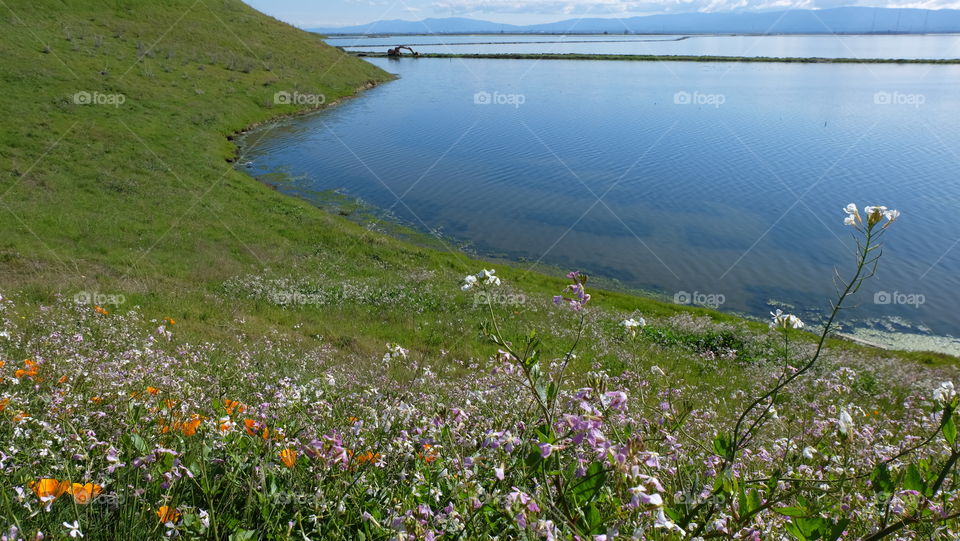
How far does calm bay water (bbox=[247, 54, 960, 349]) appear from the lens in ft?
94.1

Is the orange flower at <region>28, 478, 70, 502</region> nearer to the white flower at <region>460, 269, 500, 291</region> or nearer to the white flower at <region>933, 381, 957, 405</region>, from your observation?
the white flower at <region>460, 269, 500, 291</region>

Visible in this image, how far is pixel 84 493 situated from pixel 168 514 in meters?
0.36

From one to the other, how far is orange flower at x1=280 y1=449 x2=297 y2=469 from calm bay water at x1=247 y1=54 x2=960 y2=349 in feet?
87.9

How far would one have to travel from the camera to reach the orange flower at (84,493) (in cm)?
242

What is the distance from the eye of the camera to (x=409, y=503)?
9.24 feet

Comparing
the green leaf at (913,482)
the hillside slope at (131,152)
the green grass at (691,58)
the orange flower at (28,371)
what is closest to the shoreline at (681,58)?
the green grass at (691,58)

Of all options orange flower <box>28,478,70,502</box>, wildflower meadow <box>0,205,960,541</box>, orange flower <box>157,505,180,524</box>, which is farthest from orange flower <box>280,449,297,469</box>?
orange flower <box>28,478,70,502</box>

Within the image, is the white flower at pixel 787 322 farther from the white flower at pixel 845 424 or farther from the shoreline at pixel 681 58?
the shoreline at pixel 681 58

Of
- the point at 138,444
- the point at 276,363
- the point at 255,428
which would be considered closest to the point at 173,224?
the point at 276,363

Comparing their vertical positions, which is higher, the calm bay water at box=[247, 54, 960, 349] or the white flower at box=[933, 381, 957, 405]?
the calm bay water at box=[247, 54, 960, 349]

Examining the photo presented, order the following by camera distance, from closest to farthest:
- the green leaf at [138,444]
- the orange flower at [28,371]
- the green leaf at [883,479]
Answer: the green leaf at [883,479] < the green leaf at [138,444] < the orange flower at [28,371]

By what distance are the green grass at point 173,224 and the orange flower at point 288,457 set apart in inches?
419

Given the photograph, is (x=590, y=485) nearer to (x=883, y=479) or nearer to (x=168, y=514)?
(x=883, y=479)

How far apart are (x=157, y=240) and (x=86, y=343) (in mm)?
17850
